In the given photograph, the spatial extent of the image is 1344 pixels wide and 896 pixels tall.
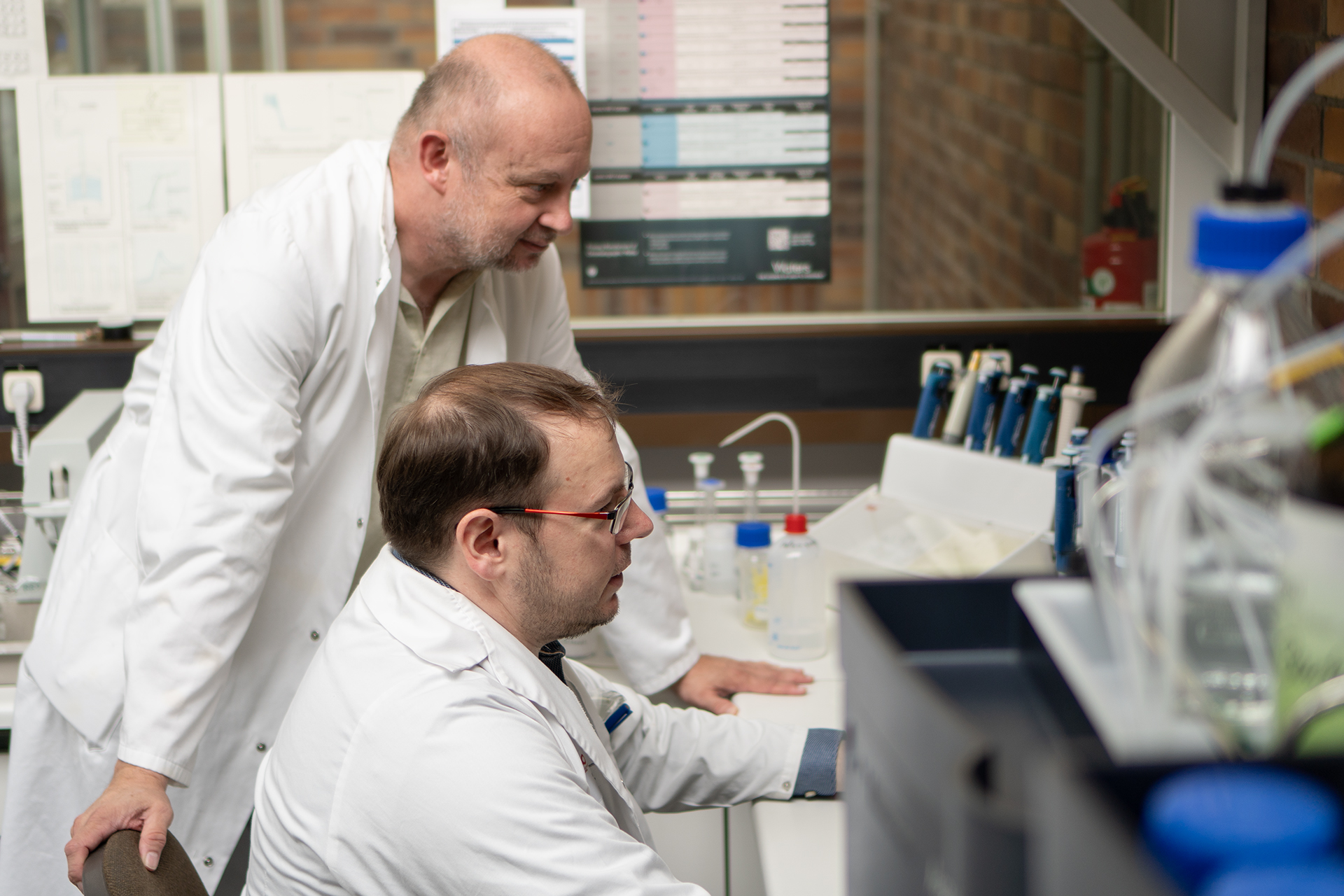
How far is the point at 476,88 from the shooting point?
155 cm

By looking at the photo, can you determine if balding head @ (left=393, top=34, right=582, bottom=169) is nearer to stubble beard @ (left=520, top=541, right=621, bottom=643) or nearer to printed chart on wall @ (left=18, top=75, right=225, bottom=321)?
stubble beard @ (left=520, top=541, right=621, bottom=643)

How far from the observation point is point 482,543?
1.24 m

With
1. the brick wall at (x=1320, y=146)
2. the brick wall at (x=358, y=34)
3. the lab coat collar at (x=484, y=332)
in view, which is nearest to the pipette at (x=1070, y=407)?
the brick wall at (x=1320, y=146)

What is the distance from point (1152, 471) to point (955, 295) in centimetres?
199

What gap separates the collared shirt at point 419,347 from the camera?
1.73m

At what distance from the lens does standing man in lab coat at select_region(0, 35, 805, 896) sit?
1426 millimetres

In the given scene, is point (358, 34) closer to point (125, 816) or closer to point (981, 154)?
point (981, 154)

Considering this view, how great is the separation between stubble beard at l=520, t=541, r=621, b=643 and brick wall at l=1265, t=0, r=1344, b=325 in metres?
0.99

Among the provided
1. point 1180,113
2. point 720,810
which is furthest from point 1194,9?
point 720,810

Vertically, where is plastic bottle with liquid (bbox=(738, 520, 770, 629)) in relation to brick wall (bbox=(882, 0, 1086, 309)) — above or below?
below

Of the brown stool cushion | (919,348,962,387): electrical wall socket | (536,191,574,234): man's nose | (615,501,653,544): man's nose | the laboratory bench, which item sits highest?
(536,191,574,234): man's nose

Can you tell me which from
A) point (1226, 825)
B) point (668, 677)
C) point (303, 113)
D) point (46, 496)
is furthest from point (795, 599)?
point (1226, 825)

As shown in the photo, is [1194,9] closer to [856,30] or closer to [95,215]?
[856,30]

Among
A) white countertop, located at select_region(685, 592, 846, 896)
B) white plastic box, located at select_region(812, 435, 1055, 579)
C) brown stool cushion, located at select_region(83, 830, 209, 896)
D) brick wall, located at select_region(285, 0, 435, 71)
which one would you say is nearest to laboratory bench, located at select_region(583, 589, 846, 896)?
white countertop, located at select_region(685, 592, 846, 896)
